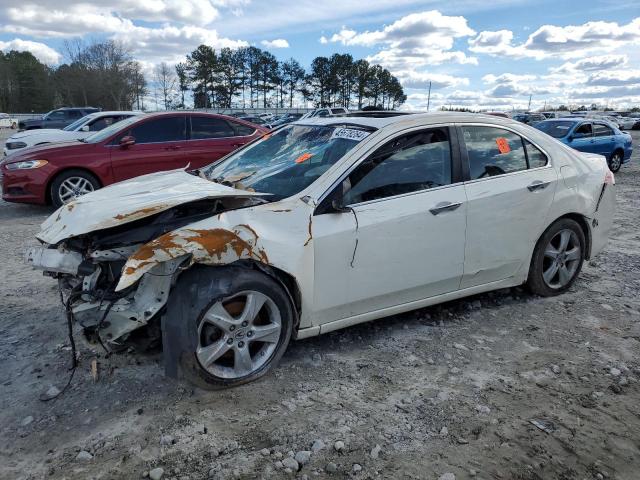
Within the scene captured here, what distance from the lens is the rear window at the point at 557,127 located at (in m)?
13.5

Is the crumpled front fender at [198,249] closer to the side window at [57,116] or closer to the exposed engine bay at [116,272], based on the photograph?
the exposed engine bay at [116,272]

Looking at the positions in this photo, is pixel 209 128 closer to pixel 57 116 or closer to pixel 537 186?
pixel 537 186

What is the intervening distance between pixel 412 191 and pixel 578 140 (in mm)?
11918

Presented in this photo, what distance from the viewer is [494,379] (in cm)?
326

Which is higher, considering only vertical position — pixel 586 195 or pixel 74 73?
pixel 74 73

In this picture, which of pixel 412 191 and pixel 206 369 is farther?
pixel 412 191

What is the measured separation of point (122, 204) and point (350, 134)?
1.65 meters

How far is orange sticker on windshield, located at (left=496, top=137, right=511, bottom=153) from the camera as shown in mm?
4094

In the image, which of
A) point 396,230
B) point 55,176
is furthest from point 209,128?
point 396,230

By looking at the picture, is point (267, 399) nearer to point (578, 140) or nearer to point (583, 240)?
point (583, 240)

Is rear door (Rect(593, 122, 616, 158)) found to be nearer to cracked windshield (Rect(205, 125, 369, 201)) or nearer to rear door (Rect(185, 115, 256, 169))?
rear door (Rect(185, 115, 256, 169))

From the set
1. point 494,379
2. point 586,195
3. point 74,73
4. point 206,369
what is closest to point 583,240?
point 586,195

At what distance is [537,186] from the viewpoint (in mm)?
4113

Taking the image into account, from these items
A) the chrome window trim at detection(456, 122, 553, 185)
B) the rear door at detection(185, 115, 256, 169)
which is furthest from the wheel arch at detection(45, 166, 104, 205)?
the chrome window trim at detection(456, 122, 553, 185)
